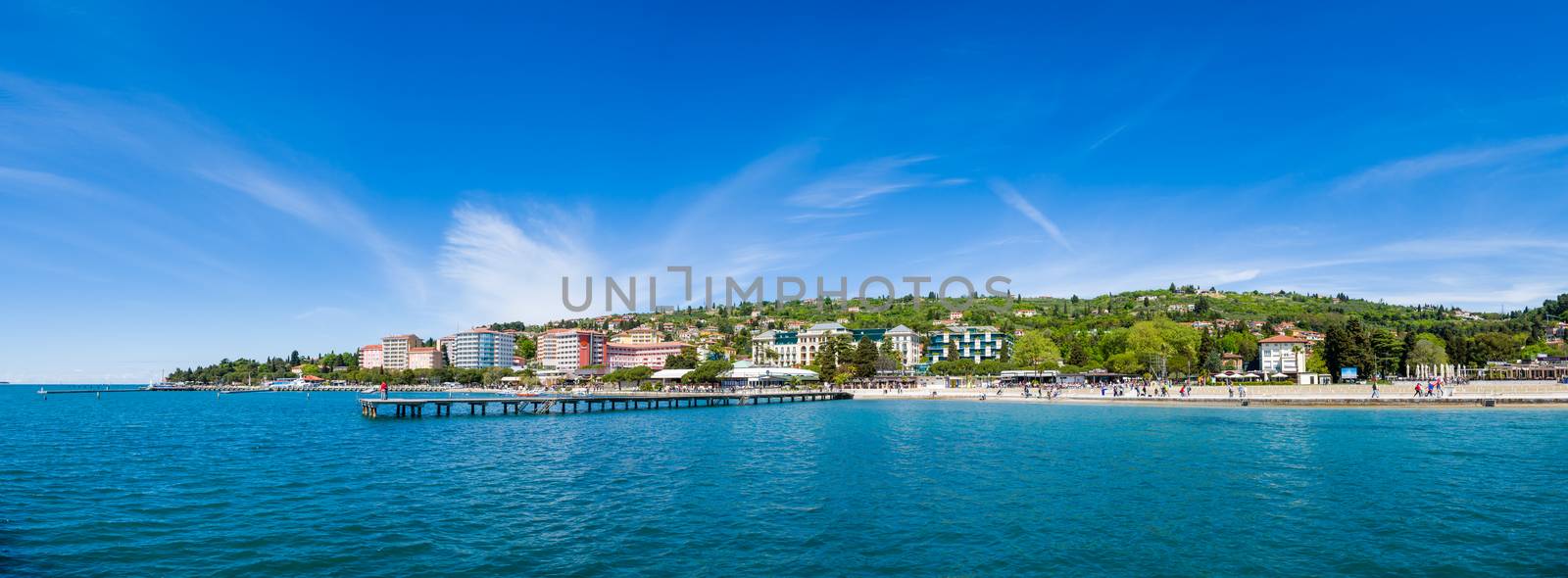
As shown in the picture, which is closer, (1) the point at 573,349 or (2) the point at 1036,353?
(2) the point at 1036,353

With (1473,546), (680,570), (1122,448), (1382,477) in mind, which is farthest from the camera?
(1122,448)

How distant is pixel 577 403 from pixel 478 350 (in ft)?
409

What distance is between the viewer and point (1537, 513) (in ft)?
52.4

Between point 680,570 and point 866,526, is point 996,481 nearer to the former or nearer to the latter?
point 866,526

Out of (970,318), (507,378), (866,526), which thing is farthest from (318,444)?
(970,318)

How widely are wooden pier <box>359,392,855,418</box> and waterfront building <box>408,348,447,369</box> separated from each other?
4590 inches

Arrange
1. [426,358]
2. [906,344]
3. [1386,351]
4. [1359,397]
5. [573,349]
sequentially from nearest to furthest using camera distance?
[1359,397], [1386,351], [906,344], [573,349], [426,358]

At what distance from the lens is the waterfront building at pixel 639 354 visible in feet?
536

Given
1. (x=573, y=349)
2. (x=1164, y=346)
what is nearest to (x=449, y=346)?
(x=573, y=349)

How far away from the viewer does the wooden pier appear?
5272 cm

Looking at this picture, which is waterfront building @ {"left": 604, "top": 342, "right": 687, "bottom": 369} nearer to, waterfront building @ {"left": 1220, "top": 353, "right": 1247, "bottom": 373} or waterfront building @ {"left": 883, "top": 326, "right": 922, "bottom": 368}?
waterfront building @ {"left": 883, "top": 326, "right": 922, "bottom": 368}

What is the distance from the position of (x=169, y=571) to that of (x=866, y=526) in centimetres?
1145

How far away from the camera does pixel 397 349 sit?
191m

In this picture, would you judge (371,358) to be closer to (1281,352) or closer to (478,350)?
(478,350)
